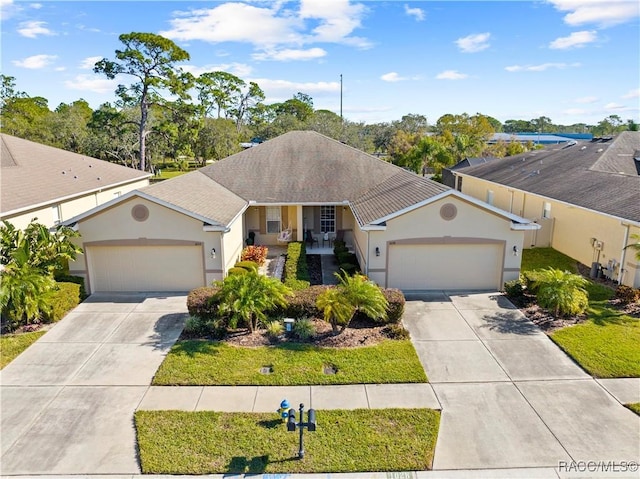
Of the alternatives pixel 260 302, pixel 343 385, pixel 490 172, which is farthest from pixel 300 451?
pixel 490 172

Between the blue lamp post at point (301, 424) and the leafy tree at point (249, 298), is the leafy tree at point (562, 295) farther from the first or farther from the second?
the blue lamp post at point (301, 424)

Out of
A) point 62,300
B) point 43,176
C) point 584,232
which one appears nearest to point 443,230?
point 584,232

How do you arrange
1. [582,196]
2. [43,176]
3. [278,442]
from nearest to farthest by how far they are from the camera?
[278,442], [582,196], [43,176]

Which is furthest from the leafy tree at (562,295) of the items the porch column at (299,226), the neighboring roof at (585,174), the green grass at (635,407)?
the porch column at (299,226)

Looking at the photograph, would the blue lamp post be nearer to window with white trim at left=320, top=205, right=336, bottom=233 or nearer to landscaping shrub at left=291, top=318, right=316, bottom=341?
landscaping shrub at left=291, top=318, right=316, bottom=341

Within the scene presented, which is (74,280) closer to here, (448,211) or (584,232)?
(448,211)

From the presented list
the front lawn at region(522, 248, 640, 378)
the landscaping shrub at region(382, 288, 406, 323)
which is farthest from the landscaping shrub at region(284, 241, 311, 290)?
the front lawn at region(522, 248, 640, 378)
